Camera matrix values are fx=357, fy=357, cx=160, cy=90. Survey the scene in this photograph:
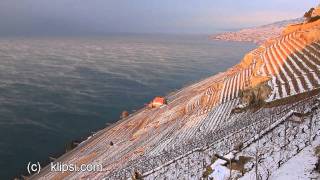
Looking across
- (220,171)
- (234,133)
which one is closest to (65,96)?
(234,133)

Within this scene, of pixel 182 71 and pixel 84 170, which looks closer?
pixel 84 170

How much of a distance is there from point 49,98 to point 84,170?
4873 cm

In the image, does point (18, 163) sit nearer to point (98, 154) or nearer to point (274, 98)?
point (98, 154)

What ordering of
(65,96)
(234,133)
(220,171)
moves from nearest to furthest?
(220,171), (234,133), (65,96)

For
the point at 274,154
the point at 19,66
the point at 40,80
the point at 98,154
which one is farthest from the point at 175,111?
the point at 19,66

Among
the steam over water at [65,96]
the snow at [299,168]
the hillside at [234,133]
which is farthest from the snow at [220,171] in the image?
the steam over water at [65,96]

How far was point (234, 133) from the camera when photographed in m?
21.4

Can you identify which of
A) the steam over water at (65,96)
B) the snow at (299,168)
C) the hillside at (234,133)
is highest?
the snow at (299,168)

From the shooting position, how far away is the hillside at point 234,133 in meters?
14.5

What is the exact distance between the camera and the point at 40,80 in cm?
9888

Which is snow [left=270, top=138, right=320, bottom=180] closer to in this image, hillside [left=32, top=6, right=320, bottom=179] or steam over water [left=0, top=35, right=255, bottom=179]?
hillside [left=32, top=6, right=320, bottom=179]

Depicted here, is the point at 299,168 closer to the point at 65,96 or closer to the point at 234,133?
the point at 234,133

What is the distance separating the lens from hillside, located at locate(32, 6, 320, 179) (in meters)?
14.5

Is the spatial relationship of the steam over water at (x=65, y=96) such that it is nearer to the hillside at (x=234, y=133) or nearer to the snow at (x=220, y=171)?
the hillside at (x=234, y=133)
